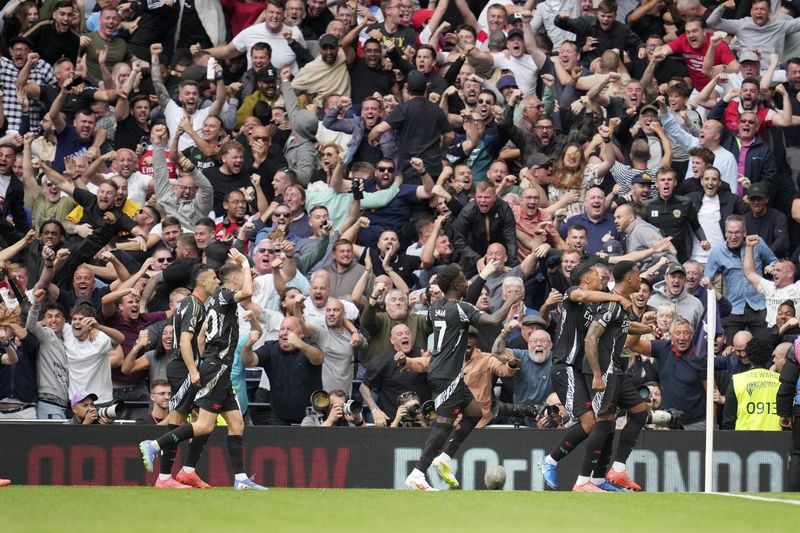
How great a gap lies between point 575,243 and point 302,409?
12.9 feet

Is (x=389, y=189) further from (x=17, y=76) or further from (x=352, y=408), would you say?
(x=17, y=76)

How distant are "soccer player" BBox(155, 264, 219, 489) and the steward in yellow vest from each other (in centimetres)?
572

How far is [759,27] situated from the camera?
2214 cm

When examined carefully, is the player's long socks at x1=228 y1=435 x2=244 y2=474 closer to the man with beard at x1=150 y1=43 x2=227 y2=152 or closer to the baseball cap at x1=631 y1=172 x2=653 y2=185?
the baseball cap at x1=631 y1=172 x2=653 y2=185

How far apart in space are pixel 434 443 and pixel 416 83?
23.1 feet

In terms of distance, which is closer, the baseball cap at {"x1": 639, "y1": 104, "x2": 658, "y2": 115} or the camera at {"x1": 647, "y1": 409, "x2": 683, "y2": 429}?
the camera at {"x1": 647, "y1": 409, "x2": 683, "y2": 429}

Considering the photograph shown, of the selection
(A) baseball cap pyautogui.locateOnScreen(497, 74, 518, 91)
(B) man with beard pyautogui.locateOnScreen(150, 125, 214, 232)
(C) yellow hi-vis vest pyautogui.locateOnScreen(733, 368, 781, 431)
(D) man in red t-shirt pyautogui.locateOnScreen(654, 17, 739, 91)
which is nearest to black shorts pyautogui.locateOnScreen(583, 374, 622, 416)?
(C) yellow hi-vis vest pyautogui.locateOnScreen(733, 368, 781, 431)

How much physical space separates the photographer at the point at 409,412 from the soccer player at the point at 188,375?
2.70m

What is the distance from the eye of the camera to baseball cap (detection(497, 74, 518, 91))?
20.5 meters

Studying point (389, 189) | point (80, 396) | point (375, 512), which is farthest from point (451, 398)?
point (389, 189)

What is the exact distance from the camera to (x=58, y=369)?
16.3 meters

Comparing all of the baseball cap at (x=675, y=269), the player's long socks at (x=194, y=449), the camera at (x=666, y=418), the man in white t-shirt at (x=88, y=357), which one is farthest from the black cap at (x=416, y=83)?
the player's long socks at (x=194, y=449)

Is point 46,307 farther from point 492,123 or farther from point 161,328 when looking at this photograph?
point 492,123

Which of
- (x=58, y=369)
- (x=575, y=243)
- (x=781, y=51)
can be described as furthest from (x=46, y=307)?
(x=781, y=51)
